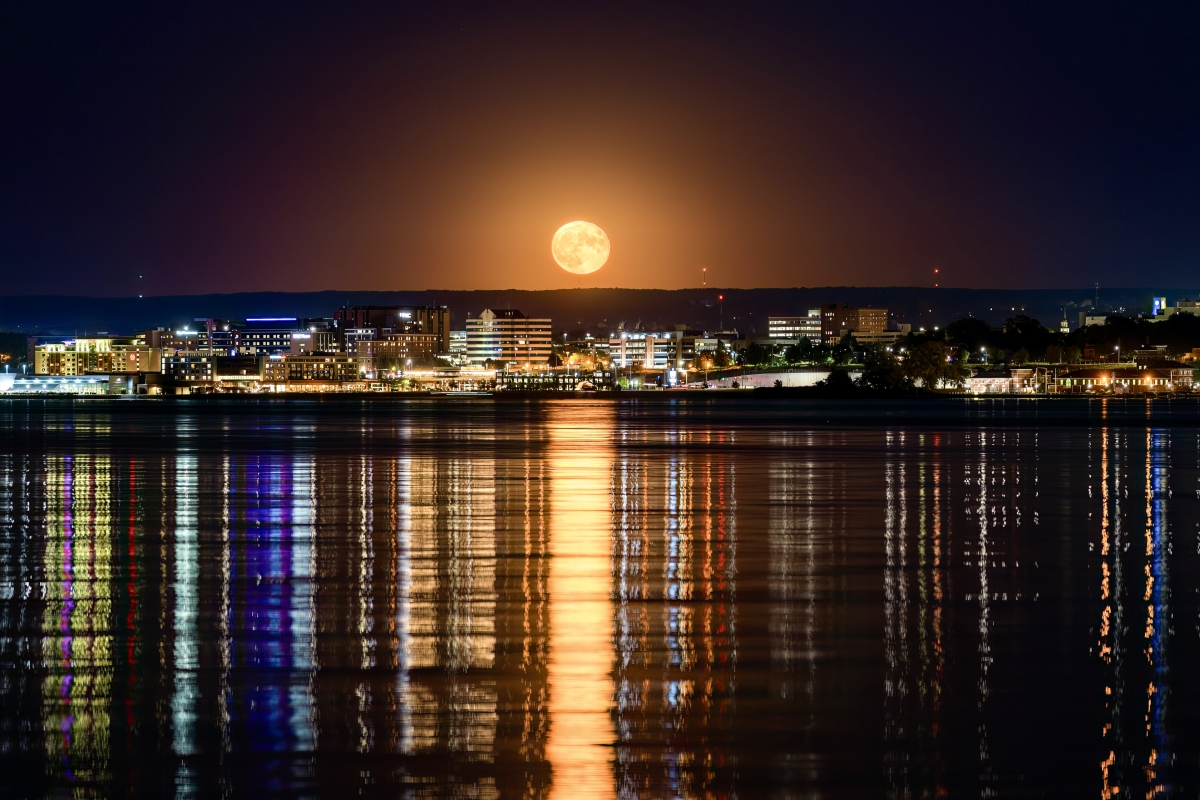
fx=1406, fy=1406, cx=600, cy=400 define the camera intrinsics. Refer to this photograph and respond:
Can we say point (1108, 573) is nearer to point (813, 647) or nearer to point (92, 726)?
point (813, 647)

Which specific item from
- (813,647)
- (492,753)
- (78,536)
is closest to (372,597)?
(813,647)

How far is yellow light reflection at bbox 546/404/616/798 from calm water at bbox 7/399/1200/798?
1.5 inches

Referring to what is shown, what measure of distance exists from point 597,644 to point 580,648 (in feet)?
0.64

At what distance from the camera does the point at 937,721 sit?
8406 mm

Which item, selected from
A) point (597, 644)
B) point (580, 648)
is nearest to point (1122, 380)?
point (597, 644)

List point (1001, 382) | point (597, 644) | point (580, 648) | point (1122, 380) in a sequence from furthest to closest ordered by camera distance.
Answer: point (1122, 380) < point (1001, 382) < point (597, 644) < point (580, 648)

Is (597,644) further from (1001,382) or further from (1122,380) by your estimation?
(1122,380)

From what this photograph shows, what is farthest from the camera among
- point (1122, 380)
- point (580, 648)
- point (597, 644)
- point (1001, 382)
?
point (1122, 380)

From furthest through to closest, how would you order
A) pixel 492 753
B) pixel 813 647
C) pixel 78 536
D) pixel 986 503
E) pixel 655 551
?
pixel 986 503
pixel 78 536
pixel 655 551
pixel 813 647
pixel 492 753

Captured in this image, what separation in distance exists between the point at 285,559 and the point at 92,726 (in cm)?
749

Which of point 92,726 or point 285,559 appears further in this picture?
point 285,559

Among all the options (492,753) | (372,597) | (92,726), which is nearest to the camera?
(492,753)

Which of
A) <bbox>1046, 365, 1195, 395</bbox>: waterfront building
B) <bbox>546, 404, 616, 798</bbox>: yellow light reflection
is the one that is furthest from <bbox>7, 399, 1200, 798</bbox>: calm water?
<bbox>1046, 365, 1195, 395</bbox>: waterfront building

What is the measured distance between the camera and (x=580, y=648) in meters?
10.5
